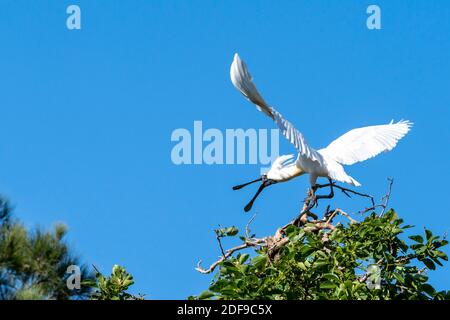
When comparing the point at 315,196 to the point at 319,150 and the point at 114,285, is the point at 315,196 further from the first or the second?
the point at 114,285

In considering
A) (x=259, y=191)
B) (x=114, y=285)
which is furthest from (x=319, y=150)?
(x=114, y=285)

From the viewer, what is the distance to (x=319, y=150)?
9000 millimetres

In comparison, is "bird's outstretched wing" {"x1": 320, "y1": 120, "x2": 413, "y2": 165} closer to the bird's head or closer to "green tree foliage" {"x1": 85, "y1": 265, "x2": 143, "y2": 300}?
the bird's head

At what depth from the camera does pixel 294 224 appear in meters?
8.30

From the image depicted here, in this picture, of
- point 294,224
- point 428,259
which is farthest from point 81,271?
point 428,259

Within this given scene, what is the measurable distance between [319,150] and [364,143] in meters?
0.43

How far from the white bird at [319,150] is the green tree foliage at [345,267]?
3.13 feet

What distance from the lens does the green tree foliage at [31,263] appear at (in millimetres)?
7781

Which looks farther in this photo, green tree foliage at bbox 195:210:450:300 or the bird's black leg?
the bird's black leg

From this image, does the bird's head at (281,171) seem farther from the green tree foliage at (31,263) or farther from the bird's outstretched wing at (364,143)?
the green tree foliage at (31,263)

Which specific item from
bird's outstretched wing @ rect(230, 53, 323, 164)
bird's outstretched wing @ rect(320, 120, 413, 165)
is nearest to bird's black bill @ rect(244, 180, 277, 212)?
bird's outstretched wing @ rect(320, 120, 413, 165)

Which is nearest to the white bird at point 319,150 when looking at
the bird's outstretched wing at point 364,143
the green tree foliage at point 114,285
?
the bird's outstretched wing at point 364,143

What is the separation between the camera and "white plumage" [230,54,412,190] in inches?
319
